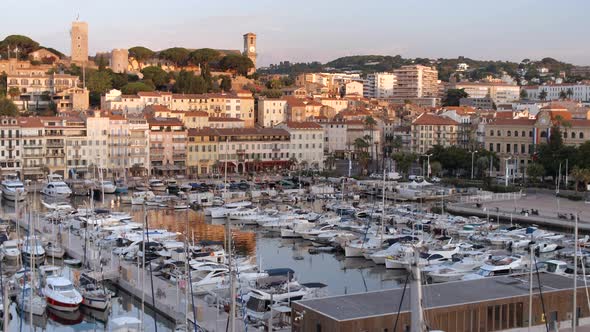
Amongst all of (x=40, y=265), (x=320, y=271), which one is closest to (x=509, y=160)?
(x=320, y=271)

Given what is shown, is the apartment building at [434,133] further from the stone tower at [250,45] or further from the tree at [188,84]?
the stone tower at [250,45]

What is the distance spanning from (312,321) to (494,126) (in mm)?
38546

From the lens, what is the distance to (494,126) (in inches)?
1996

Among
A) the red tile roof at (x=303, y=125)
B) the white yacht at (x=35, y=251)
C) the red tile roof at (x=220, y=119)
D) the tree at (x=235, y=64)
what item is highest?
the tree at (x=235, y=64)

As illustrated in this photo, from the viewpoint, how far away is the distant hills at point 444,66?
138000 mm

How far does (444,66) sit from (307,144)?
333ft

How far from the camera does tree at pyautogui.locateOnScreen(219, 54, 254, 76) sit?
79.2 metres

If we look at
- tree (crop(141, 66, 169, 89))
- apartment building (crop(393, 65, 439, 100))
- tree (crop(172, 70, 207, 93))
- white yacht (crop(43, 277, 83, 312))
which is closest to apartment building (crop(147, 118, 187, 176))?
tree (crop(172, 70, 207, 93))

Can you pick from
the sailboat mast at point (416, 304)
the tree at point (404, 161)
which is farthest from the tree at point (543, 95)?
the sailboat mast at point (416, 304)

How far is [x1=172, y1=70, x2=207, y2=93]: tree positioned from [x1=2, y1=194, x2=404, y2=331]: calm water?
2973cm

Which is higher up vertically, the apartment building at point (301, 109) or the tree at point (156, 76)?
the tree at point (156, 76)

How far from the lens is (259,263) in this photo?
78.9ft

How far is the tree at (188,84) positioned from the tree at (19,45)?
16.0 m

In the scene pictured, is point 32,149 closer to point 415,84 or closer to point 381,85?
point 415,84
